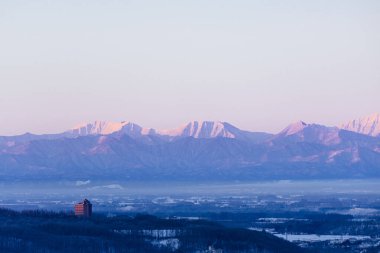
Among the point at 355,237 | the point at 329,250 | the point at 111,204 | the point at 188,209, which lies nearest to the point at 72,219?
the point at 329,250

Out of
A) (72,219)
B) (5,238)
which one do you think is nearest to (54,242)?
(5,238)

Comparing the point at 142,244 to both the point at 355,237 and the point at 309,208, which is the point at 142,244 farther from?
the point at 309,208

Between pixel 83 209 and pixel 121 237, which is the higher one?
pixel 83 209

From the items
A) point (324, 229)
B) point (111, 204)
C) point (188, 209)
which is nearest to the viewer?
point (324, 229)

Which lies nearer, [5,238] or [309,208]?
[5,238]

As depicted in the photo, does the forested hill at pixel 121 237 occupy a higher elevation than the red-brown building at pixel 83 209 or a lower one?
lower

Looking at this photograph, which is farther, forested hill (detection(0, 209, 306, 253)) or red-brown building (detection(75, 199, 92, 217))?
red-brown building (detection(75, 199, 92, 217))

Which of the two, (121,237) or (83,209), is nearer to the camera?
(121,237)

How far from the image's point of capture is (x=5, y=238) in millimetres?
80438

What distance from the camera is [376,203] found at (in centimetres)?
16962

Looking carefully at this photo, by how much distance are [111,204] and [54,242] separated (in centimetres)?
8862

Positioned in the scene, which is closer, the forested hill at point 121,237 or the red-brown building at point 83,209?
the forested hill at point 121,237

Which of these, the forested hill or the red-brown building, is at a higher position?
the red-brown building

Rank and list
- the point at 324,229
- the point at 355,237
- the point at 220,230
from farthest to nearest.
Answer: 1. the point at 324,229
2. the point at 355,237
3. the point at 220,230
